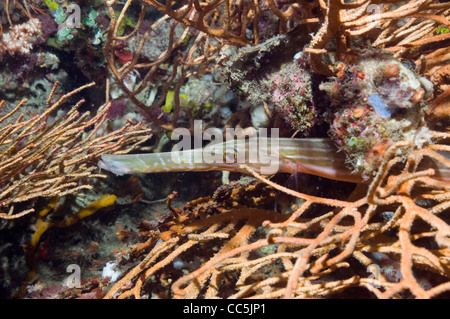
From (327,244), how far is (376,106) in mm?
1383

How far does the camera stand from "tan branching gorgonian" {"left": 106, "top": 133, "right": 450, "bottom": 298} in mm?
2051

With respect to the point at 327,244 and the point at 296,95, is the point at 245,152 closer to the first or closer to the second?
the point at 296,95

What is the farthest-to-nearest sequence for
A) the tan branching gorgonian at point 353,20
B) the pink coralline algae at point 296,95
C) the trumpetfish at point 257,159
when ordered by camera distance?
the pink coralline algae at point 296,95 → the trumpetfish at point 257,159 → the tan branching gorgonian at point 353,20

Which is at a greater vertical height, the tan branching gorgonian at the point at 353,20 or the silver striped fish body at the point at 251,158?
the tan branching gorgonian at the point at 353,20

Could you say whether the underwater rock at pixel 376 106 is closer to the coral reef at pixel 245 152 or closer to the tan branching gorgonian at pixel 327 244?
the coral reef at pixel 245 152

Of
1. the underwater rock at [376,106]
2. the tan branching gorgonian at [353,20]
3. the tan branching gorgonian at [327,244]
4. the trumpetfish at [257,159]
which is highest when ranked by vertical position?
the tan branching gorgonian at [353,20]

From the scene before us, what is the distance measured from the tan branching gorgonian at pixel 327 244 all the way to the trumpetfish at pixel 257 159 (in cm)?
44

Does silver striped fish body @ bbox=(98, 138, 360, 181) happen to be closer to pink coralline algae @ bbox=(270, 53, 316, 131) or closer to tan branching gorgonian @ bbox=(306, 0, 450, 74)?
pink coralline algae @ bbox=(270, 53, 316, 131)

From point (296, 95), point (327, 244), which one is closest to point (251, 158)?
point (296, 95)

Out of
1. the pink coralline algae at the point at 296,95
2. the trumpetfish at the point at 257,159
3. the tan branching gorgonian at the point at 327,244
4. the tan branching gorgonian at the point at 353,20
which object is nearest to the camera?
the tan branching gorgonian at the point at 327,244

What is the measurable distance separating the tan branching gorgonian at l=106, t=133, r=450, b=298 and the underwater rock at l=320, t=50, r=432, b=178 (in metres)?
0.20

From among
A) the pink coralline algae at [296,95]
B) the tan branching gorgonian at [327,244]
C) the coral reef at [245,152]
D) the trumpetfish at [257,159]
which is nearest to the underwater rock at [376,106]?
the coral reef at [245,152]

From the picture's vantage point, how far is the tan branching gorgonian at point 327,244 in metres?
2.05
